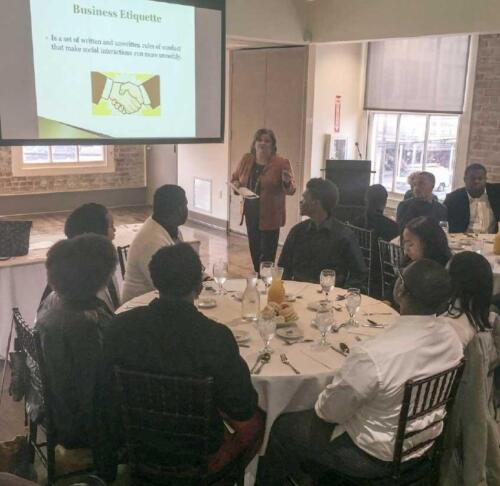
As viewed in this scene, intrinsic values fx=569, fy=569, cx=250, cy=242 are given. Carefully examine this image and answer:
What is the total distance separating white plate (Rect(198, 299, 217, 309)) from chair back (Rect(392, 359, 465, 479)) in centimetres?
120

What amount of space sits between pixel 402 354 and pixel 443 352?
190mm

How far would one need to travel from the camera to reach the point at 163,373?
177 cm

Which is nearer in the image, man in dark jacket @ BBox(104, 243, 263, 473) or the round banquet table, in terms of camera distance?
man in dark jacket @ BBox(104, 243, 263, 473)

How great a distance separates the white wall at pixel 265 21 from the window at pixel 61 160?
415 cm

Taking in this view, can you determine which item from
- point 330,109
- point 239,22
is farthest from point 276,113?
point 239,22

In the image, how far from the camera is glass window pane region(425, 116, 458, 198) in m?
6.41

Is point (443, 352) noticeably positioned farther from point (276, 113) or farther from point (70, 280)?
point (276, 113)

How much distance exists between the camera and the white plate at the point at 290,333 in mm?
2508

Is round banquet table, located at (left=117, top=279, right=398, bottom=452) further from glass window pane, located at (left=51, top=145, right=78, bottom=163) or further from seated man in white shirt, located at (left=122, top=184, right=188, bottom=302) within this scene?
glass window pane, located at (left=51, top=145, right=78, bottom=163)

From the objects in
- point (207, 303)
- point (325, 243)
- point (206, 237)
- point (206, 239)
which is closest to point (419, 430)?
point (207, 303)

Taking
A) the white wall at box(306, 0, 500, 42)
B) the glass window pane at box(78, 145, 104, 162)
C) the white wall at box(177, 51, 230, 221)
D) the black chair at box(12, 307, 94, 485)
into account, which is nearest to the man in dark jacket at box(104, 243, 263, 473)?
the black chair at box(12, 307, 94, 485)

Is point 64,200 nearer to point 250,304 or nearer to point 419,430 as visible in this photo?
point 250,304

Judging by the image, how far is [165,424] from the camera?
183cm

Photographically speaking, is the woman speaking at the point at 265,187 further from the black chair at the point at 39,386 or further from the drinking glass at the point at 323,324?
the black chair at the point at 39,386
